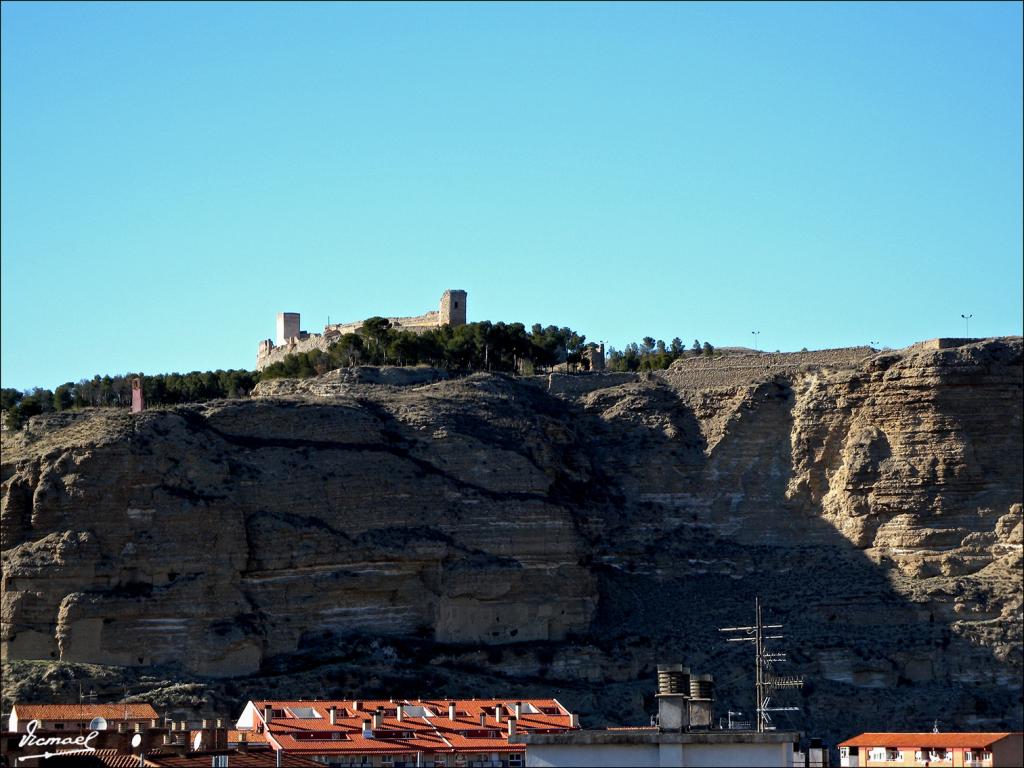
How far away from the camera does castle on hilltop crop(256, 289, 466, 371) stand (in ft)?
330

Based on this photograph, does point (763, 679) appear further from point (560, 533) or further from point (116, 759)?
point (116, 759)

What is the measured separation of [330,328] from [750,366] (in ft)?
61.3

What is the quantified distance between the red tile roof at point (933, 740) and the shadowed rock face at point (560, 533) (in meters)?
20.9

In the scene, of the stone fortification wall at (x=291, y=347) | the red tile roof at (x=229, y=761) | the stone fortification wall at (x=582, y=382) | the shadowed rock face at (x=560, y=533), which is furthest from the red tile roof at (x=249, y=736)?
the stone fortification wall at (x=291, y=347)

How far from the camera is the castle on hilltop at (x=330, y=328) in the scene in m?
101

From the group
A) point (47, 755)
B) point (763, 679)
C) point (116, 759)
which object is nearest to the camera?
point (47, 755)

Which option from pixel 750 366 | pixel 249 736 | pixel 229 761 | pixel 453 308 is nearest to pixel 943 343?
pixel 750 366

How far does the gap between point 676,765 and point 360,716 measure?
34.6 m

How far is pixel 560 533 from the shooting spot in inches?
3285

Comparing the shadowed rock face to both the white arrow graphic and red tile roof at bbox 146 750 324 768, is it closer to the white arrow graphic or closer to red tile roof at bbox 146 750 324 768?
red tile roof at bbox 146 750 324 768

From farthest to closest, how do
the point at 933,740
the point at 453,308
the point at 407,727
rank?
the point at 453,308
the point at 407,727
the point at 933,740

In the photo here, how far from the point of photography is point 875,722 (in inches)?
3073

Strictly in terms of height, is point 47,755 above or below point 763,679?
below

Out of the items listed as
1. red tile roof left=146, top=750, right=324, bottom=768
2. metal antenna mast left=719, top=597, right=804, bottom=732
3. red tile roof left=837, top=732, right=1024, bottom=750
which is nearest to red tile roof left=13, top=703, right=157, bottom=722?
metal antenna mast left=719, top=597, right=804, bottom=732
